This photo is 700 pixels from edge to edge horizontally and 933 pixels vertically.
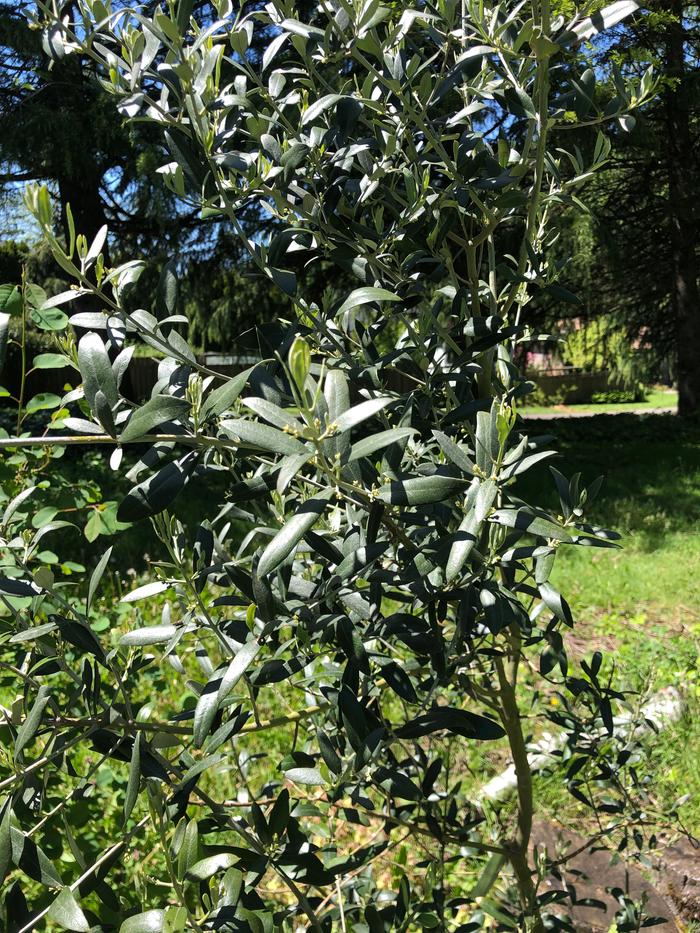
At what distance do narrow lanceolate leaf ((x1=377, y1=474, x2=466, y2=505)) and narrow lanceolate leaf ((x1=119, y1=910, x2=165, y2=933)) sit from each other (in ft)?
1.64

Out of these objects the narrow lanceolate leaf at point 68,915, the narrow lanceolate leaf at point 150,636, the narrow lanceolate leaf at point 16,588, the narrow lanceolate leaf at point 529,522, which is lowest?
the narrow lanceolate leaf at point 68,915

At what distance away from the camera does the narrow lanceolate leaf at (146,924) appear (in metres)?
0.77

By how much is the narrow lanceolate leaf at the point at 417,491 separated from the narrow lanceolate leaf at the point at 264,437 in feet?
0.39

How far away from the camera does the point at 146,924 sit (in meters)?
0.78

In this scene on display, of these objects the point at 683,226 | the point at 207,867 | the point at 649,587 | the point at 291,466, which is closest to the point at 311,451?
the point at 291,466

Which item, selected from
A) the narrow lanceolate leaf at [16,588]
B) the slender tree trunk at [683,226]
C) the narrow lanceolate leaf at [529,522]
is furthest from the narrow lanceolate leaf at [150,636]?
the slender tree trunk at [683,226]

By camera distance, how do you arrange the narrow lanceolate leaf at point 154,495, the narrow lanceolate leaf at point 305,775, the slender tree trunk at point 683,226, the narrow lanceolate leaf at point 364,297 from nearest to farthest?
the narrow lanceolate leaf at point 154,495 → the narrow lanceolate leaf at point 364,297 → the narrow lanceolate leaf at point 305,775 → the slender tree trunk at point 683,226

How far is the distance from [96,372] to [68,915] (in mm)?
549

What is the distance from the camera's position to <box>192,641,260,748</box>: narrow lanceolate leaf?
0.78m

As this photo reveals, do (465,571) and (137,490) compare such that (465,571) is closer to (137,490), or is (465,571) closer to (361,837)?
(137,490)

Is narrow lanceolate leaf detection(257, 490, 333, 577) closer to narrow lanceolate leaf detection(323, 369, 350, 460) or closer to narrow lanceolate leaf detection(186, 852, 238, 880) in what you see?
narrow lanceolate leaf detection(323, 369, 350, 460)

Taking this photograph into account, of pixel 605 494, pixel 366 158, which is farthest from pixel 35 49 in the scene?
pixel 366 158

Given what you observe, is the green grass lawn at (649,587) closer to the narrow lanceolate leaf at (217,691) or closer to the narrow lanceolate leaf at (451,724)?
the narrow lanceolate leaf at (451,724)

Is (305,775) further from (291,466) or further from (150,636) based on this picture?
A: (291,466)
